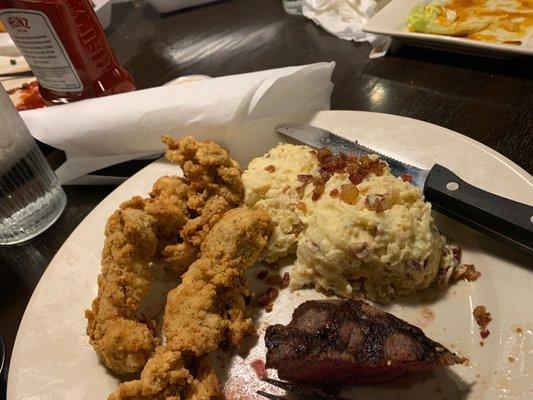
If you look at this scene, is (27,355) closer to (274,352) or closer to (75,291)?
(75,291)

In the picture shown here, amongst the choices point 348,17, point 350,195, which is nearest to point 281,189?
point 350,195

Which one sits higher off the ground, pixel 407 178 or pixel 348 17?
pixel 407 178

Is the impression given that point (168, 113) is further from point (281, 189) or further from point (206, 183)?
point (281, 189)

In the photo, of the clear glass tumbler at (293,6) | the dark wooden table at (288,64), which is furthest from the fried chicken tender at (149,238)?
the clear glass tumbler at (293,6)

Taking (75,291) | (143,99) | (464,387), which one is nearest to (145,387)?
(75,291)

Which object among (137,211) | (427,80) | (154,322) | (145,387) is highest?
(137,211)

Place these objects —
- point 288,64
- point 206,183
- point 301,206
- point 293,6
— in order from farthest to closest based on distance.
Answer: point 293,6 < point 288,64 < point 206,183 < point 301,206

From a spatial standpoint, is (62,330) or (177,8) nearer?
(62,330)

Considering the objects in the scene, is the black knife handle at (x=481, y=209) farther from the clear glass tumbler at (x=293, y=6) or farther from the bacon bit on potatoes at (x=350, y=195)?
the clear glass tumbler at (x=293, y=6)
